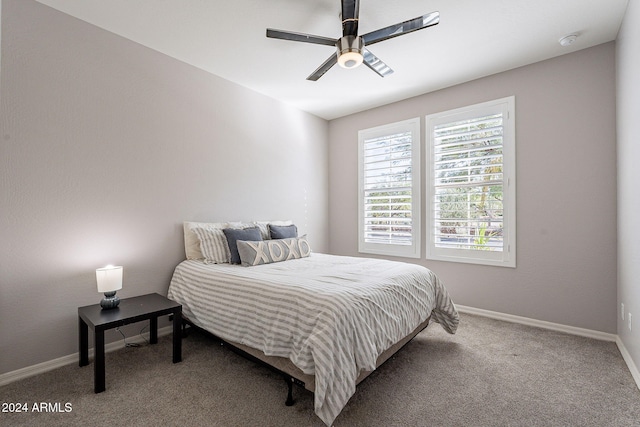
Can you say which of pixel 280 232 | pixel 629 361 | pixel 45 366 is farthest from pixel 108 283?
pixel 629 361

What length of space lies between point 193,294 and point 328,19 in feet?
8.67

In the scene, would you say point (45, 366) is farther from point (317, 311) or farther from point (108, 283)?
point (317, 311)

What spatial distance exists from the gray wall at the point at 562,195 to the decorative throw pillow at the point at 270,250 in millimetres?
2101

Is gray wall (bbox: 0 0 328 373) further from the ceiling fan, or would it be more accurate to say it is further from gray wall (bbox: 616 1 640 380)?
gray wall (bbox: 616 1 640 380)

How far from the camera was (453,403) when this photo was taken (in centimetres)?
189

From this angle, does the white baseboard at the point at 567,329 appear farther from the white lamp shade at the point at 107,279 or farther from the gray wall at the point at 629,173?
the white lamp shade at the point at 107,279

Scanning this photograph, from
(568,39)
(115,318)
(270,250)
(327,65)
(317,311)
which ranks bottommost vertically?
(115,318)

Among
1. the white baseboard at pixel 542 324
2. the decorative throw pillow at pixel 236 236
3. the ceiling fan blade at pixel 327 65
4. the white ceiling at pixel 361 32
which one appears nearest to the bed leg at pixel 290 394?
the decorative throw pillow at pixel 236 236

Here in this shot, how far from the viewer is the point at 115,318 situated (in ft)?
6.98

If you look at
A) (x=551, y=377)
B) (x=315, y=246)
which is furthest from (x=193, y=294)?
(x=551, y=377)

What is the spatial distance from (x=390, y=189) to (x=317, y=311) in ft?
9.62

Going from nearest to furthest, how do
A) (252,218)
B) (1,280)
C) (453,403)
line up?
(453,403)
(1,280)
(252,218)

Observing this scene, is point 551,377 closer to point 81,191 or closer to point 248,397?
point 248,397

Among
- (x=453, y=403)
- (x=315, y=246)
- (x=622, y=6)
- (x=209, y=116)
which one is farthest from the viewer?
(x=315, y=246)
